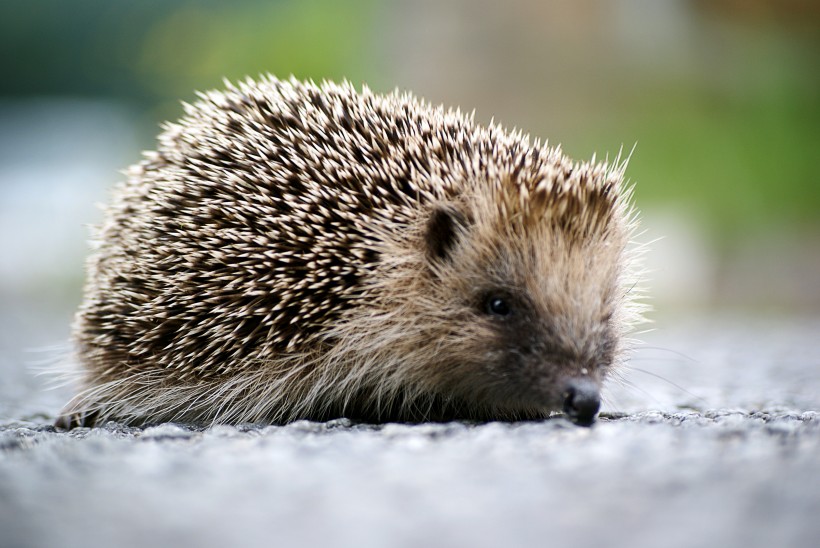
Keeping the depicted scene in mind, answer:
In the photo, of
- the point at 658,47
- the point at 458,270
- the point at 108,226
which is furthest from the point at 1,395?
the point at 658,47

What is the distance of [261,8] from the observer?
557 inches

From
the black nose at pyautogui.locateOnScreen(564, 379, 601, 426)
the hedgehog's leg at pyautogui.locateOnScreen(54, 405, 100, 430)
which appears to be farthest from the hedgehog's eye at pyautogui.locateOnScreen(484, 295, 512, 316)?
the hedgehog's leg at pyautogui.locateOnScreen(54, 405, 100, 430)

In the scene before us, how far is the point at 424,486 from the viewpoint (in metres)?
→ 2.13

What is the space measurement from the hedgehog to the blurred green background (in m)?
9.08

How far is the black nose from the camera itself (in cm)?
299

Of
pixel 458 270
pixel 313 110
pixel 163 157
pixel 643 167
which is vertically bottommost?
pixel 458 270

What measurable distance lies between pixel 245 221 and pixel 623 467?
1.93m

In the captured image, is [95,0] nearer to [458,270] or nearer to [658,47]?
[658,47]

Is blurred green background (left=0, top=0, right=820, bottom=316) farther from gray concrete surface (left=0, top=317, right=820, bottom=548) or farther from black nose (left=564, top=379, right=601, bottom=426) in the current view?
gray concrete surface (left=0, top=317, right=820, bottom=548)

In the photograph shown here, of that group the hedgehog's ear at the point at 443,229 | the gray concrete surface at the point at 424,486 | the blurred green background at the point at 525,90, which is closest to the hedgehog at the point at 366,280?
the hedgehog's ear at the point at 443,229

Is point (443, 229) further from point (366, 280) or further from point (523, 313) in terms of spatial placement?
point (523, 313)

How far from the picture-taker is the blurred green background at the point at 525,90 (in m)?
12.4

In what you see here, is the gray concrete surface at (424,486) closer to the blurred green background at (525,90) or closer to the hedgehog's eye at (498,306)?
the hedgehog's eye at (498,306)

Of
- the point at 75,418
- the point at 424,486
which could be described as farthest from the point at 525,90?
the point at 424,486
